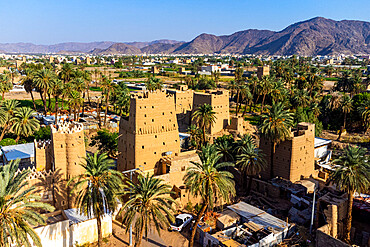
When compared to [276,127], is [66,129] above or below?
above

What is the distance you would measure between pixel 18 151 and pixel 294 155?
35378 mm

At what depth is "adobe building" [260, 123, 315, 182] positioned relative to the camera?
3491 cm

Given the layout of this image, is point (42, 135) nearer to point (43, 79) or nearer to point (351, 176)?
point (43, 79)

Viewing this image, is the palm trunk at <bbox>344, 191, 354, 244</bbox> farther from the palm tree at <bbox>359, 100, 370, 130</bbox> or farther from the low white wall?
the palm tree at <bbox>359, 100, 370, 130</bbox>

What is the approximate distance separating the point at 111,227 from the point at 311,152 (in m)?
25.1

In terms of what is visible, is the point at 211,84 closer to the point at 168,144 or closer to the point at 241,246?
the point at 168,144

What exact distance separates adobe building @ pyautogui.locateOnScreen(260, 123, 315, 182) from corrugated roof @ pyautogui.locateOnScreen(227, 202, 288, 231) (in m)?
8.13

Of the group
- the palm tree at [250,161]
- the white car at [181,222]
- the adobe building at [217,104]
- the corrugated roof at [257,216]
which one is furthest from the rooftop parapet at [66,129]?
the adobe building at [217,104]

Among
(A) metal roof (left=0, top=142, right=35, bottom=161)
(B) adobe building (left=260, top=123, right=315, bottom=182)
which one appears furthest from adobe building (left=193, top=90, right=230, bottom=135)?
(A) metal roof (left=0, top=142, right=35, bottom=161)

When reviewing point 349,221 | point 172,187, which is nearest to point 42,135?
point 172,187

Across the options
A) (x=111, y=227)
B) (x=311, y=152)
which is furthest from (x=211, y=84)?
(x=111, y=227)

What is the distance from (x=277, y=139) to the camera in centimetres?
3394

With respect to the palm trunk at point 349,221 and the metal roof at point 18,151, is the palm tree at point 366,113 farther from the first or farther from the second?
the metal roof at point 18,151

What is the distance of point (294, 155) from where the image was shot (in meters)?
34.9
